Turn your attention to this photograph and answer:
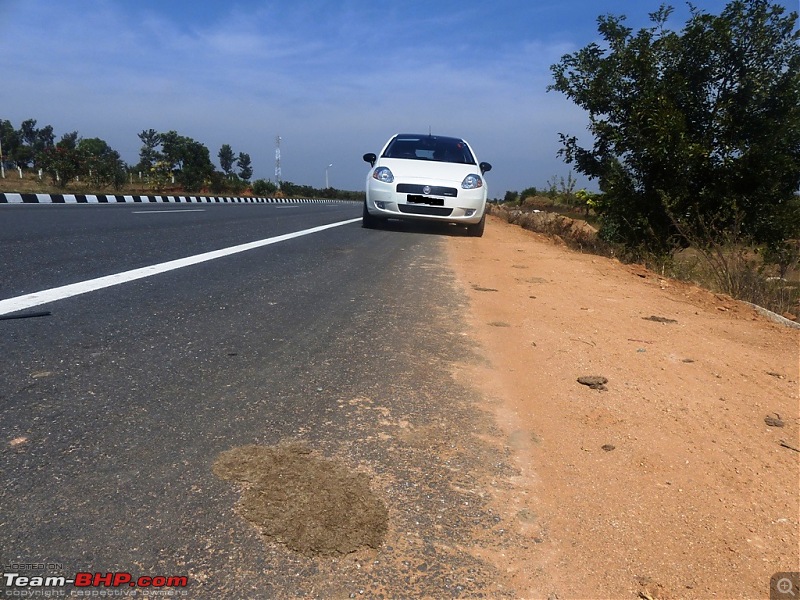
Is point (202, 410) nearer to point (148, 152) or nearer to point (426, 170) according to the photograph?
point (426, 170)

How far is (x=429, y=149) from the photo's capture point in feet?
30.4

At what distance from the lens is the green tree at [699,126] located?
8.69 metres

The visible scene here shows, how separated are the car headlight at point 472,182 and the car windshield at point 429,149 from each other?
620 millimetres

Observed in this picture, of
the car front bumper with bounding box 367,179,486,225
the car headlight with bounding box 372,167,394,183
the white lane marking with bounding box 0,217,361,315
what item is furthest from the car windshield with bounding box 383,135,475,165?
the white lane marking with bounding box 0,217,361,315

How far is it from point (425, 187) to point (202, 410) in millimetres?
6651

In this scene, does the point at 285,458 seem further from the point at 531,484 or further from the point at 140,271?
the point at 140,271

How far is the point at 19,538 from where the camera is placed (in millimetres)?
1222

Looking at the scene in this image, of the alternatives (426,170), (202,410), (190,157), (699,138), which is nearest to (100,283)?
(202,410)

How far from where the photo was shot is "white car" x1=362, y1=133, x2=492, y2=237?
8.22m

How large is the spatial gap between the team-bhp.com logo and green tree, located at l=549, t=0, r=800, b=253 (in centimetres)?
869

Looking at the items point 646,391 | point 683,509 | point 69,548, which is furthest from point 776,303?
point 69,548

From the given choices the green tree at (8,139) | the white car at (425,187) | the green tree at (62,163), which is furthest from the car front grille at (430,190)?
the green tree at (8,139)

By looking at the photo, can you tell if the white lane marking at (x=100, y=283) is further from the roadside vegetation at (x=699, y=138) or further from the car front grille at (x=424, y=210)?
the roadside vegetation at (x=699, y=138)

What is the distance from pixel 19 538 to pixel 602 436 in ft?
5.69
